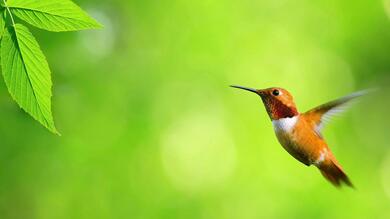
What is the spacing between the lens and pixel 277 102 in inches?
52.3

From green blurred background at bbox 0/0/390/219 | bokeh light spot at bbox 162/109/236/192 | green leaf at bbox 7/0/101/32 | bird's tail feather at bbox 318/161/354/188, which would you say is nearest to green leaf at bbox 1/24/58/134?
green leaf at bbox 7/0/101/32

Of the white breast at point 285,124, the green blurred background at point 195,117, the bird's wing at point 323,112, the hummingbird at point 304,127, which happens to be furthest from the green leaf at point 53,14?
the green blurred background at point 195,117

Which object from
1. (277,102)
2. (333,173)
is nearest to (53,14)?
(277,102)

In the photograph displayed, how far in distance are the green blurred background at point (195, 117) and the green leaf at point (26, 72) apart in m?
6.34

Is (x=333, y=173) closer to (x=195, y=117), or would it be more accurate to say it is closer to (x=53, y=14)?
(x=53, y=14)

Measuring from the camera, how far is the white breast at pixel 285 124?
1284mm

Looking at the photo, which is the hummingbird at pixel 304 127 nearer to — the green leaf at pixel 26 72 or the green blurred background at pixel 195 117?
the green leaf at pixel 26 72

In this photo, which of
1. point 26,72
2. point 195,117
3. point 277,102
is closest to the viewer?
point 26,72

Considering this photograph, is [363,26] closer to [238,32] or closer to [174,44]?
[238,32]

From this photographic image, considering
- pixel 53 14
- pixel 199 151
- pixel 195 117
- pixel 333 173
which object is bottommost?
pixel 199 151

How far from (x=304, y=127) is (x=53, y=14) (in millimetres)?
699

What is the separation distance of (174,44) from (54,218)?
2871mm

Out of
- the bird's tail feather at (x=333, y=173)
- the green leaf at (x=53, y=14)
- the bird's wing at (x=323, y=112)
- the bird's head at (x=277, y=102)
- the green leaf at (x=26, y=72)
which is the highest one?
the green leaf at (x=53, y=14)

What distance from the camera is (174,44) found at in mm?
9070
